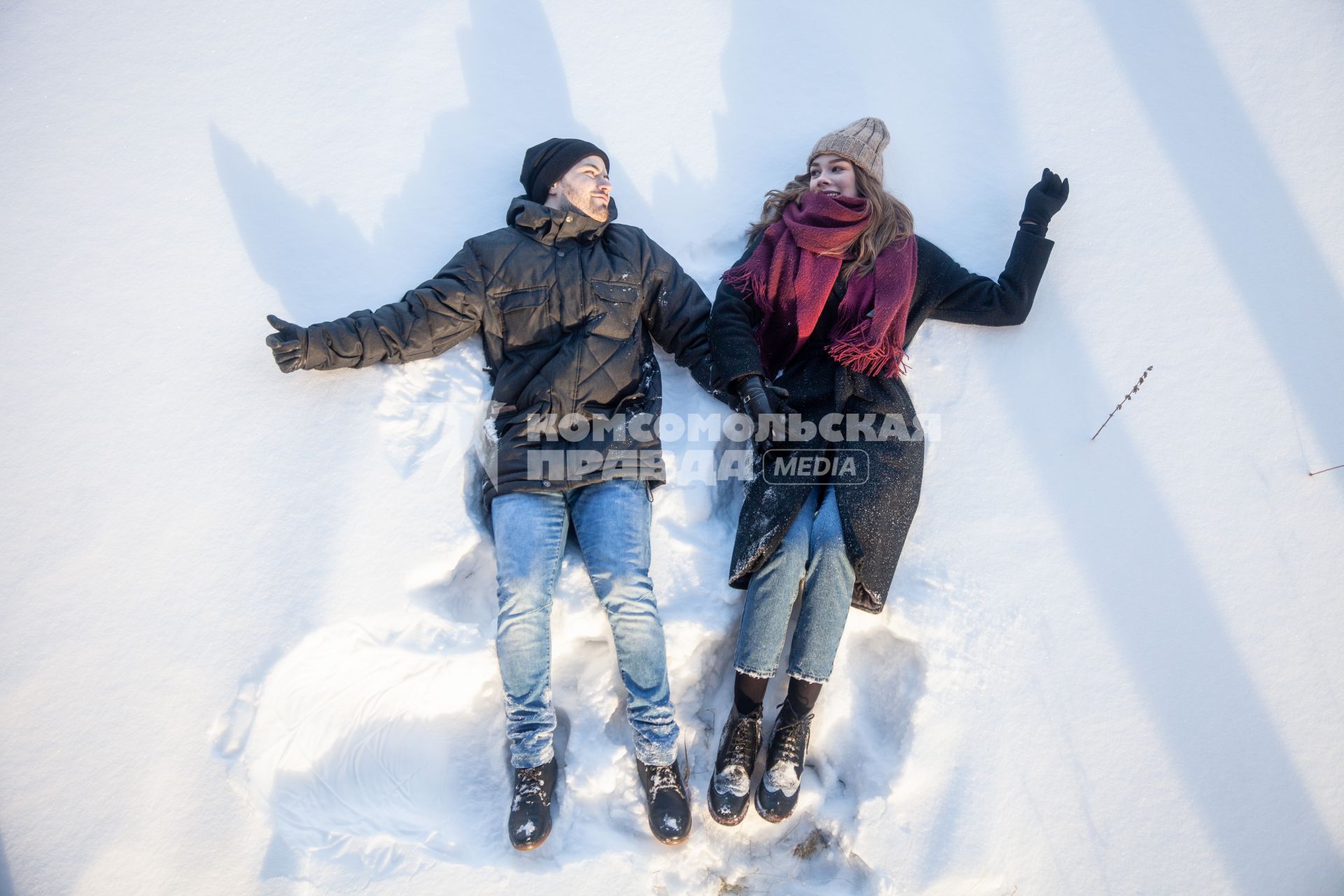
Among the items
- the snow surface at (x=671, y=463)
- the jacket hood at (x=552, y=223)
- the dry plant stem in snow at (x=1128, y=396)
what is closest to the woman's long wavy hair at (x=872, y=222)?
the snow surface at (x=671, y=463)

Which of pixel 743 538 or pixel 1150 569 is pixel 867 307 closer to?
pixel 743 538

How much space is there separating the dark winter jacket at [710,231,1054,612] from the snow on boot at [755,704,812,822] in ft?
1.21

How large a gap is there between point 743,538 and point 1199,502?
4.69 ft

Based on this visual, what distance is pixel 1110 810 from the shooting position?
1900mm

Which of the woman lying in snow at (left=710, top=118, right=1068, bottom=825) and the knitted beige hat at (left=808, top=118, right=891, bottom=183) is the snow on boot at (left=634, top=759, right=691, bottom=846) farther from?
the knitted beige hat at (left=808, top=118, right=891, bottom=183)

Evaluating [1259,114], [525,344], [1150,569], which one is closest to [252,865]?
[525,344]

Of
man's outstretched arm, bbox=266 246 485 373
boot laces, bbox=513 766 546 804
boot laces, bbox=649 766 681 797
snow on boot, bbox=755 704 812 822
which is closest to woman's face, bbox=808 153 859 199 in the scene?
man's outstretched arm, bbox=266 246 485 373

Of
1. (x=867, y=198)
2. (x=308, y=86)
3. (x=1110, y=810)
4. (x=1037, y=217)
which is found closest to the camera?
(x=1110, y=810)

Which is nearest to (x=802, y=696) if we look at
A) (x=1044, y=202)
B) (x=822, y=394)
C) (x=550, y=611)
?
(x=550, y=611)

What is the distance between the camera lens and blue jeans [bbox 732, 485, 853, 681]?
1820mm

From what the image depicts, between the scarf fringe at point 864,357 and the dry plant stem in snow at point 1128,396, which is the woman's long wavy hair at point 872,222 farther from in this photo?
the dry plant stem in snow at point 1128,396

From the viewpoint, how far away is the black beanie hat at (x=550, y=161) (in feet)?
6.89

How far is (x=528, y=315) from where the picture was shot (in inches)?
78.7

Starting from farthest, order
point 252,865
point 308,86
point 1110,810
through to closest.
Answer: point 308,86
point 1110,810
point 252,865
